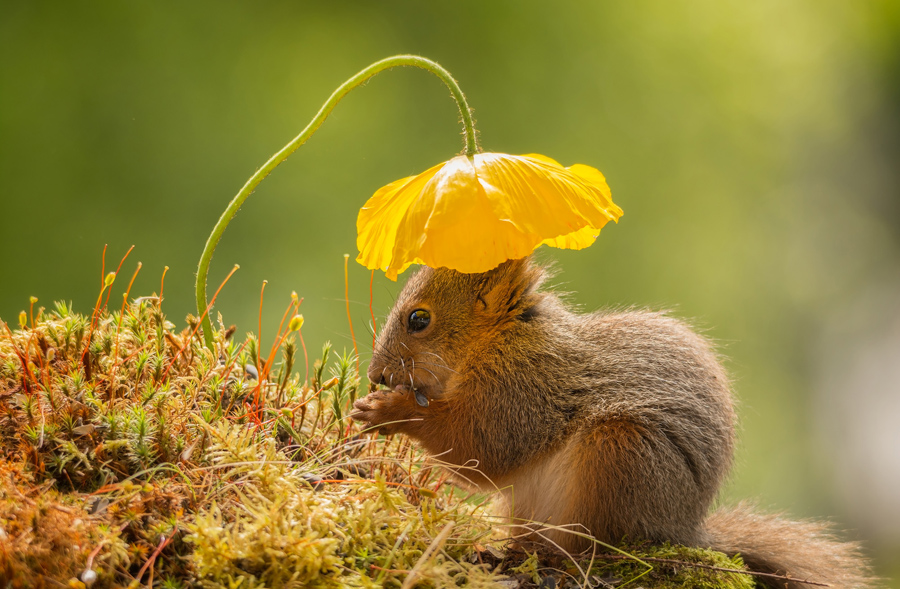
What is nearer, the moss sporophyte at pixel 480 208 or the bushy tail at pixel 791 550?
the moss sporophyte at pixel 480 208

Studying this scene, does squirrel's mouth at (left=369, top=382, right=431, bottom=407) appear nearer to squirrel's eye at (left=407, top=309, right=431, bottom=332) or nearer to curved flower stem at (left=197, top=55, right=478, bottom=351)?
squirrel's eye at (left=407, top=309, right=431, bottom=332)

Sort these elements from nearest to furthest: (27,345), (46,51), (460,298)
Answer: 1. (27,345)
2. (460,298)
3. (46,51)

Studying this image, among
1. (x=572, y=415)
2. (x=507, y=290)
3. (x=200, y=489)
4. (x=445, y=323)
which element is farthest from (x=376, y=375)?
(x=200, y=489)

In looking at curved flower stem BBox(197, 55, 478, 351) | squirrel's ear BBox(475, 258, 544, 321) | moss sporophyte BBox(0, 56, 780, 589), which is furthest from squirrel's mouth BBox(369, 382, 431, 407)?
curved flower stem BBox(197, 55, 478, 351)

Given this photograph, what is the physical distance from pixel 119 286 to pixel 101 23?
4.45 feet

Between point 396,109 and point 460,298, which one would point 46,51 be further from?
point 460,298

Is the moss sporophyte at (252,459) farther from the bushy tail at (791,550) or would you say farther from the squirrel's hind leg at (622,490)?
the bushy tail at (791,550)

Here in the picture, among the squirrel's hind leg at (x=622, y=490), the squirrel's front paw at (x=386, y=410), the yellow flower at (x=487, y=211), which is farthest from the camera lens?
the squirrel's front paw at (x=386, y=410)

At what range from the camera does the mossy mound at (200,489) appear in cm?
129

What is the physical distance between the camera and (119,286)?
3.74 m

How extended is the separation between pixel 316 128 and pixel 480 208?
1.81ft

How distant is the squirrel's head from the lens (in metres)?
2.20

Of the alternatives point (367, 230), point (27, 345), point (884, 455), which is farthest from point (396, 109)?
point (884, 455)

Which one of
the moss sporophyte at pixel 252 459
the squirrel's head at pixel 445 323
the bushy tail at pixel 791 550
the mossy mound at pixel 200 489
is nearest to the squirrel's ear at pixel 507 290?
the squirrel's head at pixel 445 323
